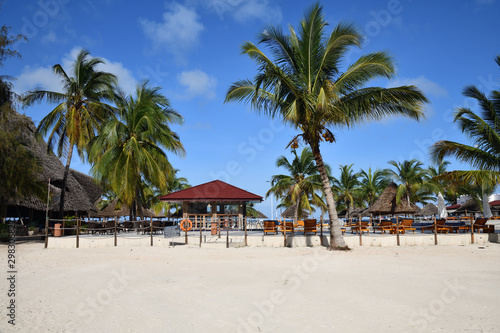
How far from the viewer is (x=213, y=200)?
70.0ft

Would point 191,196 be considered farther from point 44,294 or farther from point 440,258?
A: point 44,294

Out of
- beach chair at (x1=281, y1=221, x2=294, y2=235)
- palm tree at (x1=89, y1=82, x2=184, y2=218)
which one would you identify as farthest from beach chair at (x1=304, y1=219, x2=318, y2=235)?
palm tree at (x1=89, y1=82, x2=184, y2=218)

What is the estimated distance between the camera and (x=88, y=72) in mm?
21469

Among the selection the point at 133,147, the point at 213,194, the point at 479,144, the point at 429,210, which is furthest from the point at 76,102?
the point at 429,210

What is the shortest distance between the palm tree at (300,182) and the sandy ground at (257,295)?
16828 mm

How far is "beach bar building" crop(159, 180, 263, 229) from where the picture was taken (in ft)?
70.1

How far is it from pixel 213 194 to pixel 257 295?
49.7 ft

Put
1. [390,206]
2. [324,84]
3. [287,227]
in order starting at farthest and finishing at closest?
[390,206], [287,227], [324,84]

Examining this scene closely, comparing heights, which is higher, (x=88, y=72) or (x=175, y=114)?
(x=88, y=72)

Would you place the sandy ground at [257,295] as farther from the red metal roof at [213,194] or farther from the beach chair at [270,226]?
the red metal roof at [213,194]

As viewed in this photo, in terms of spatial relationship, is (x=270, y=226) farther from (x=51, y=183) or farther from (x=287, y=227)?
(x=51, y=183)

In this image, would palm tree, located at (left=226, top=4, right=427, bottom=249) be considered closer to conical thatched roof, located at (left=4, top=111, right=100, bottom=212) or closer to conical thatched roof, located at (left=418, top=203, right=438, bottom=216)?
conical thatched roof, located at (left=4, top=111, right=100, bottom=212)

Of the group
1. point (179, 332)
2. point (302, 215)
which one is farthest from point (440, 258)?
point (302, 215)

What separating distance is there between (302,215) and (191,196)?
1672cm
